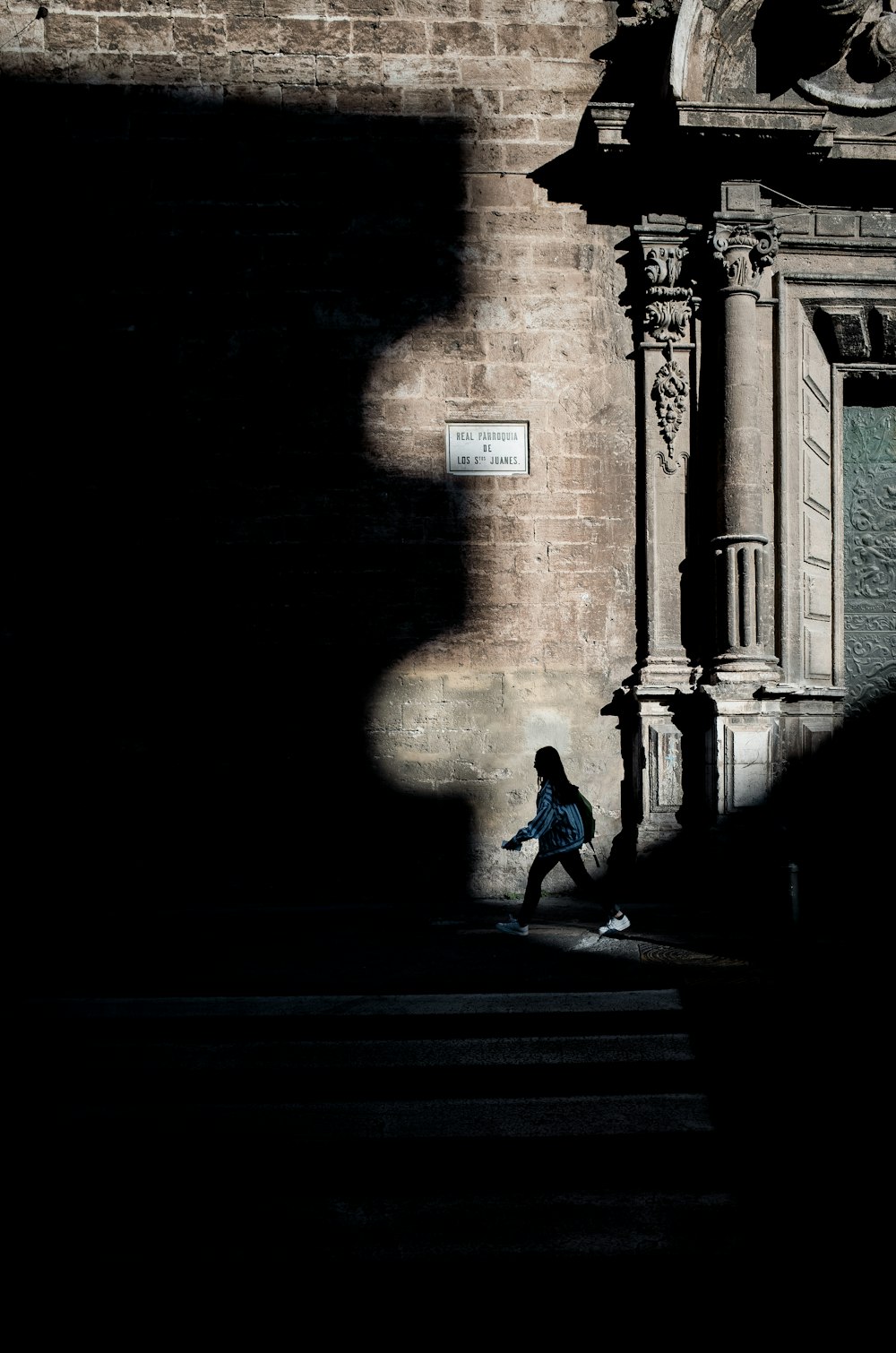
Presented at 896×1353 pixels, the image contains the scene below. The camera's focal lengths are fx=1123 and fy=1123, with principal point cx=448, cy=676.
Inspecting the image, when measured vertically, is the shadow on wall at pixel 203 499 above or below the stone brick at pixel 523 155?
below

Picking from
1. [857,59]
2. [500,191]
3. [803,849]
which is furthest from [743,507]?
[857,59]

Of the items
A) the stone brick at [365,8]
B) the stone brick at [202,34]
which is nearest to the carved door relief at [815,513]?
the stone brick at [365,8]

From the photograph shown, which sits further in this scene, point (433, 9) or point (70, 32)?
point (433, 9)

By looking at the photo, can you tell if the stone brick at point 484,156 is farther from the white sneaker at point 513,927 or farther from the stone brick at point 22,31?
the white sneaker at point 513,927

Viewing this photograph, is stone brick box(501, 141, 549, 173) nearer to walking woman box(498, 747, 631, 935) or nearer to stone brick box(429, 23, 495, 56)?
stone brick box(429, 23, 495, 56)

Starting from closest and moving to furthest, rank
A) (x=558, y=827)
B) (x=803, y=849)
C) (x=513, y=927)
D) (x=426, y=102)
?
(x=558, y=827), (x=513, y=927), (x=803, y=849), (x=426, y=102)

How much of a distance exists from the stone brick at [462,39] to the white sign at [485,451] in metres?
2.91

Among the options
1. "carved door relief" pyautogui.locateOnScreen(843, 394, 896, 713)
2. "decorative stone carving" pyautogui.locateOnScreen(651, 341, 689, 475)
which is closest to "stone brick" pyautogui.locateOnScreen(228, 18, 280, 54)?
"decorative stone carving" pyautogui.locateOnScreen(651, 341, 689, 475)

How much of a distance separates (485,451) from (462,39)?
3.21m

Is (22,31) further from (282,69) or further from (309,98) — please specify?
(309,98)

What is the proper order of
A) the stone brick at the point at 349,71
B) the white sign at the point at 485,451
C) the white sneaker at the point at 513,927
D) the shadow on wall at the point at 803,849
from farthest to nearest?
the white sign at the point at 485,451 < the stone brick at the point at 349,71 < the shadow on wall at the point at 803,849 < the white sneaker at the point at 513,927

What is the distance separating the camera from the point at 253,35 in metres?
8.63

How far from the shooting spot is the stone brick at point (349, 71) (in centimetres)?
869

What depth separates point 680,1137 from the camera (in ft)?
14.5
